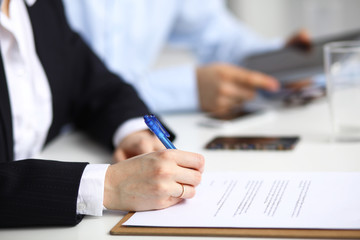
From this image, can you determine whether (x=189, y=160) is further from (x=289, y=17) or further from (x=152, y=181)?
(x=289, y=17)

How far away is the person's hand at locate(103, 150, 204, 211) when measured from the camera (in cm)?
63

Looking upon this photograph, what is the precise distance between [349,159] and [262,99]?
68cm

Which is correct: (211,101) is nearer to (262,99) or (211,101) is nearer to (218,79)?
(218,79)

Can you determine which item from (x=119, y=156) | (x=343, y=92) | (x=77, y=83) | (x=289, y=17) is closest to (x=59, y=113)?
(x=77, y=83)

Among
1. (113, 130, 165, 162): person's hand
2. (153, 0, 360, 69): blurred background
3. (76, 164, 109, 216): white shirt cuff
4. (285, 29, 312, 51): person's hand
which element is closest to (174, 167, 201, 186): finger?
(76, 164, 109, 216): white shirt cuff

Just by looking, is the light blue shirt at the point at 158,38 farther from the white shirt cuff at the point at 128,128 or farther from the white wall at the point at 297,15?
the white wall at the point at 297,15

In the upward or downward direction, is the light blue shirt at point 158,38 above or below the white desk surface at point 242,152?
above

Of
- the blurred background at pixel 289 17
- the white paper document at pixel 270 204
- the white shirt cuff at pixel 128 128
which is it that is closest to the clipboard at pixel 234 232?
the white paper document at pixel 270 204

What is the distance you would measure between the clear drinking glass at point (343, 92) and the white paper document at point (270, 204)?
0.25 meters

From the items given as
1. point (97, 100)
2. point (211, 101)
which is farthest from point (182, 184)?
point (211, 101)

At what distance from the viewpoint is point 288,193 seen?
0.64 meters

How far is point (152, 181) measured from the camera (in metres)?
0.63

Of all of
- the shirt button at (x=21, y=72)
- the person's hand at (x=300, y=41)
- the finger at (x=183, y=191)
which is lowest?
the finger at (x=183, y=191)

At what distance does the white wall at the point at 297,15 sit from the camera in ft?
9.19
